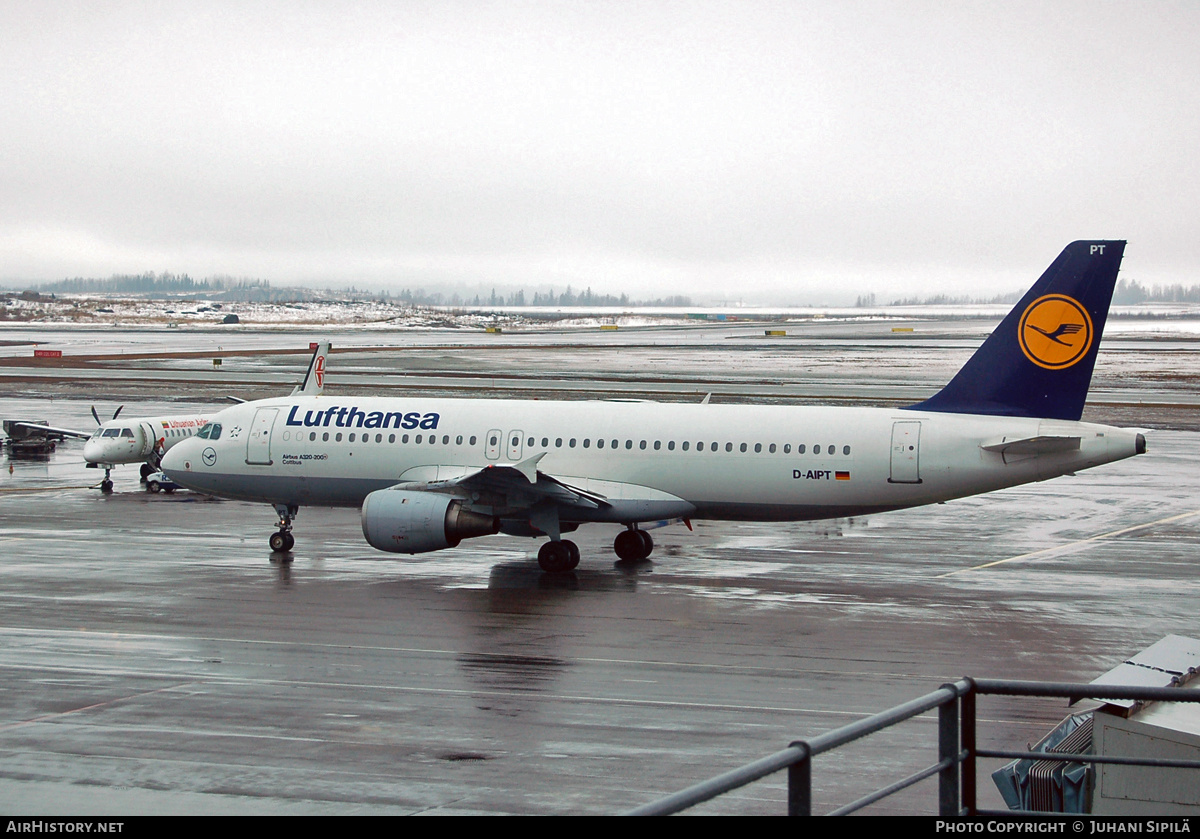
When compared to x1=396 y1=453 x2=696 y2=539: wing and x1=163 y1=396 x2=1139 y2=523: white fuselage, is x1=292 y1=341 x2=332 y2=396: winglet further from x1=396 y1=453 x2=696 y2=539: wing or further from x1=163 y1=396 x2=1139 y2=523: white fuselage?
x1=396 y1=453 x2=696 y2=539: wing

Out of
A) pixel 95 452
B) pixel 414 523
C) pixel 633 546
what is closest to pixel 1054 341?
pixel 633 546

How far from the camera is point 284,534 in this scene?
3067cm

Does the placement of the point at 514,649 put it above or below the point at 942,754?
Answer: below

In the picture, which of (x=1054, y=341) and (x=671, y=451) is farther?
(x=671, y=451)

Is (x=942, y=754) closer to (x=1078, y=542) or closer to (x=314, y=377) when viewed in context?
(x=1078, y=542)

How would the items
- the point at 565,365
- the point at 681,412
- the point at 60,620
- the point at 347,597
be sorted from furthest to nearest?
the point at 565,365 < the point at 681,412 < the point at 347,597 < the point at 60,620

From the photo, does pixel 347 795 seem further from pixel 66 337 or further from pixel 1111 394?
pixel 66 337

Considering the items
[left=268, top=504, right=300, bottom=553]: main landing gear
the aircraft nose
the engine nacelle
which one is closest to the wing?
the engine nacelle

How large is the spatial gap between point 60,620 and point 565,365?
7888 cm

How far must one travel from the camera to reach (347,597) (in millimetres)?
25219

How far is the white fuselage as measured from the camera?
88.3 feet

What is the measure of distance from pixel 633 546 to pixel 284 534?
8.99 m
